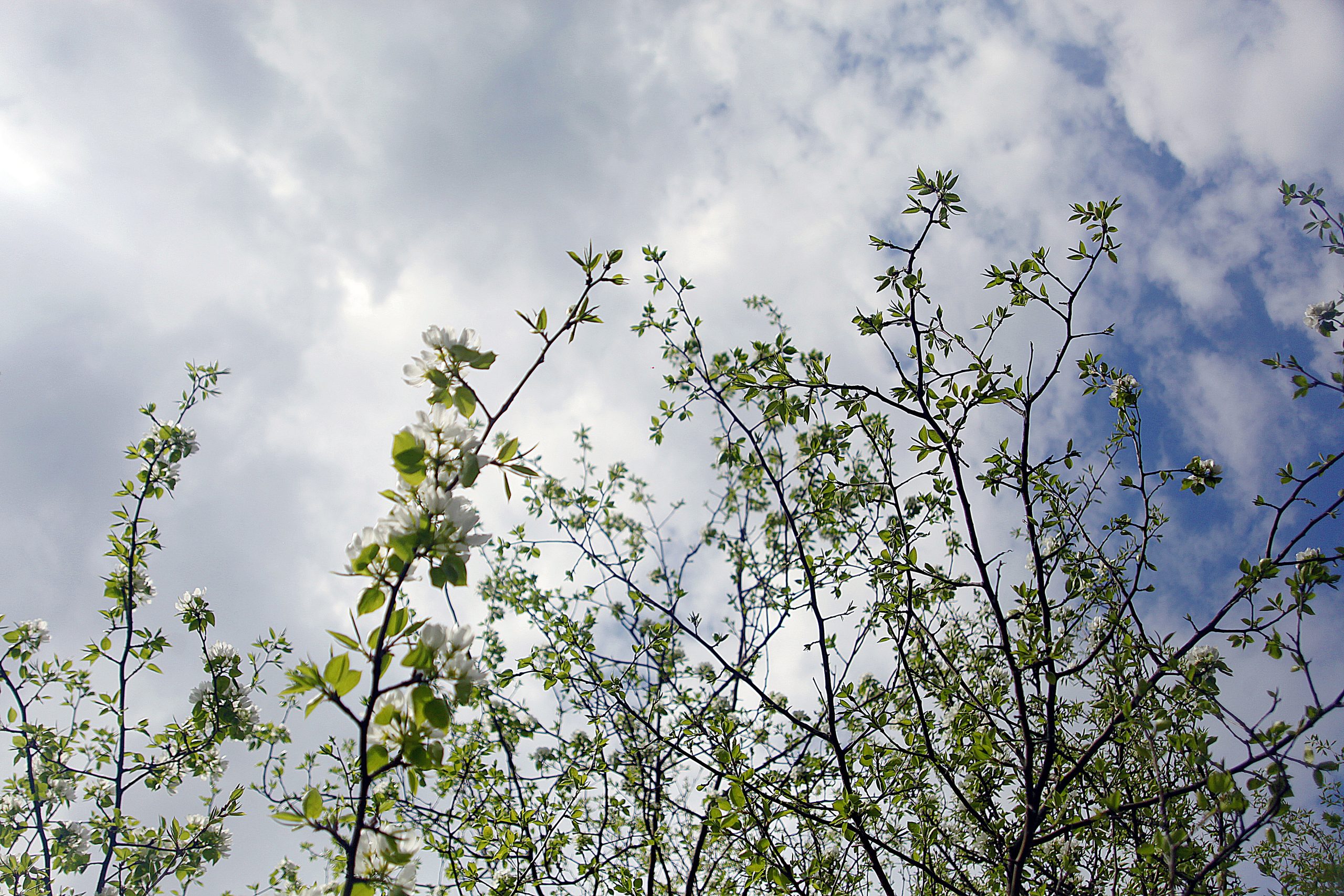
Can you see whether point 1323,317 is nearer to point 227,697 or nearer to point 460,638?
point 460,638

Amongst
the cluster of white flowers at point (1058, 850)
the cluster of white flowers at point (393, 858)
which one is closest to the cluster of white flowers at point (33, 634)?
the cluster of white flowers at point (393, 858)

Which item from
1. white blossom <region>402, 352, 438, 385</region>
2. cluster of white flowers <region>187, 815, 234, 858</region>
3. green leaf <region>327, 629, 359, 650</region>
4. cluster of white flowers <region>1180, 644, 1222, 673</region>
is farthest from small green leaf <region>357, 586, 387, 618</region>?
cluster of white flowers <region>187, 815, 234, 858</region>

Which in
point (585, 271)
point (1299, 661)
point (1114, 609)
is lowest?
point (1299, 661)

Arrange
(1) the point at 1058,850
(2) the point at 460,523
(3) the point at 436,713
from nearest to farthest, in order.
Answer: (3) the point at 436,713, (2) the point at 460,523, (1) the point at 1058,850

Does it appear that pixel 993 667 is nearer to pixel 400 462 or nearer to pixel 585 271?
pixel 585 271

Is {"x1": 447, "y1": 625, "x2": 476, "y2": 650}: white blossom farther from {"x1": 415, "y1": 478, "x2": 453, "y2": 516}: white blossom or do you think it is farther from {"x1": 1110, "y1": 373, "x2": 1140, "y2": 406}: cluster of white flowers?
{"x1": 1110, "y1": 373, "x2": 1140, "y2": 406}: cluster of white flowers

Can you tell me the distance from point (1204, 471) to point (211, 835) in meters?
5.04

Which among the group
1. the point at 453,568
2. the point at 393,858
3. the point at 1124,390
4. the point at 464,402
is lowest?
the point at 393,858

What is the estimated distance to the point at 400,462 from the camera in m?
1.14

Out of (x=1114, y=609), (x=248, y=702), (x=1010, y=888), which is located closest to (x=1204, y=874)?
(x=1010, y=888)

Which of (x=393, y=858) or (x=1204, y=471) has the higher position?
(x=1204, y=471)

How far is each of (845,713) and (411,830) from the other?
2189 millimetres

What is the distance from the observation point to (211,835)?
3242 mm

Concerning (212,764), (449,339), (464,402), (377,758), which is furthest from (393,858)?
(212,764)
